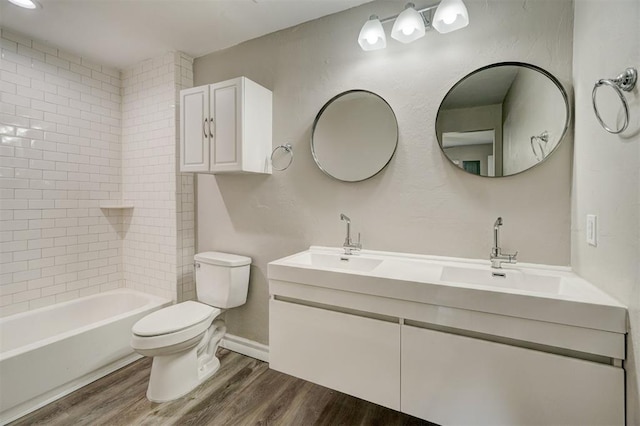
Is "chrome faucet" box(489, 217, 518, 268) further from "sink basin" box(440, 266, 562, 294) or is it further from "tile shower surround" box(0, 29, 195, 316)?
"tile shower surround" box(0, 29, 195, 316)

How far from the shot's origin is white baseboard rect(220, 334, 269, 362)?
2232 mm

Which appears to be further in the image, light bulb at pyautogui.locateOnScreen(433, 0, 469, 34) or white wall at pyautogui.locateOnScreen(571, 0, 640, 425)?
light bulb at pyautogui.locateOnScreen(433, 0, 469, 34)

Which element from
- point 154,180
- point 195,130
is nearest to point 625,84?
point 195,130

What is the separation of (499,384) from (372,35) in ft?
5.86

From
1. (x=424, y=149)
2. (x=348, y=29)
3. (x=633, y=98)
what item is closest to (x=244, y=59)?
(x=348, y=29)

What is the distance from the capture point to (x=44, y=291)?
7.60ft

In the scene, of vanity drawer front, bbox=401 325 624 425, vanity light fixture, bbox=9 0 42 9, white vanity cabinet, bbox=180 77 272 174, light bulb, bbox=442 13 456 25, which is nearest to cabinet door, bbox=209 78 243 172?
white vanity cabinet, bbox=180 77 272 174

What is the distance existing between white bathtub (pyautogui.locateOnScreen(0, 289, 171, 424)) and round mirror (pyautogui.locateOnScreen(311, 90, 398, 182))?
6.10 feet

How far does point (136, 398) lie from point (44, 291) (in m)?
1.32

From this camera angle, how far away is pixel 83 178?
2.54 m

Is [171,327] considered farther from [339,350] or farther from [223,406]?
[339,350]

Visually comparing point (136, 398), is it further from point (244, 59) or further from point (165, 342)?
point (244, 59)

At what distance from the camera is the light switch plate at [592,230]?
113cm

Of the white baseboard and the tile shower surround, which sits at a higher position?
the tile shower surround
